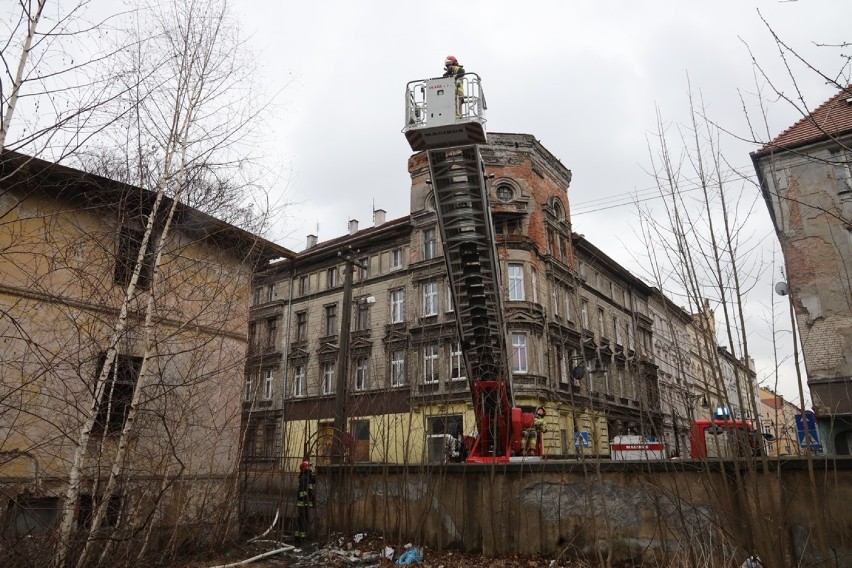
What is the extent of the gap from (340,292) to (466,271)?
2017cm

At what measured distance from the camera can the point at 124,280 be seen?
8.57m

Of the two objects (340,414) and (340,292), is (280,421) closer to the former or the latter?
(340,292)

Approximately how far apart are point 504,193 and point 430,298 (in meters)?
6.15

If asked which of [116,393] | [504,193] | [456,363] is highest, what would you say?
[504,193]

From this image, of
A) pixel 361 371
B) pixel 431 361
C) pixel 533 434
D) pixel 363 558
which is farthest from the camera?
pixel 361 371

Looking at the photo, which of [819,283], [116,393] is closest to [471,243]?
[116,393]

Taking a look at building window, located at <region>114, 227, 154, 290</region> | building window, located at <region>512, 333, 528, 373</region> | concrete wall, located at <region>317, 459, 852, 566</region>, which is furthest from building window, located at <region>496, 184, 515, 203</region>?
building window, located at <region>114, 227, 154, 290</region>

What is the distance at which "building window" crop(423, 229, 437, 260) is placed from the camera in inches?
1104

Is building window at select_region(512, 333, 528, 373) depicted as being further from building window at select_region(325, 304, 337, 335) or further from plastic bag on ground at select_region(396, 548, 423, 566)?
plastic bag on ground at select_region(396, 548, 423, 566)

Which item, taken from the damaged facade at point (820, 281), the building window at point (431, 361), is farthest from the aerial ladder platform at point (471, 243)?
the building window at point (431, 361)

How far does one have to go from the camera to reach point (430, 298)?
27656mm

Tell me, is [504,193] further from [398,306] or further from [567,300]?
[398,306]

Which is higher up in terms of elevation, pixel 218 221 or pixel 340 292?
pixel 340 292

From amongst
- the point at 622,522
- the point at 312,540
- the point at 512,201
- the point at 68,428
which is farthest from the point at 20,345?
the point at 512,201
